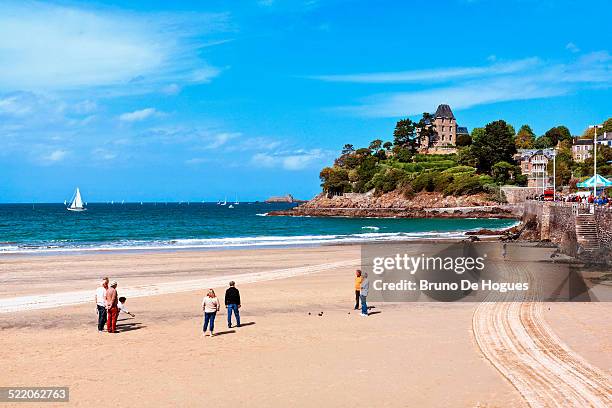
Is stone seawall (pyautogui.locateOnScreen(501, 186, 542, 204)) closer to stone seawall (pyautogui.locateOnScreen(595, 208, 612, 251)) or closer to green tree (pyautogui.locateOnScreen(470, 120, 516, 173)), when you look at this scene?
green tree (pyautogui.locateOnScreen(470, 120, 516, 173))

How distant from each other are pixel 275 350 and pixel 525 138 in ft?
552

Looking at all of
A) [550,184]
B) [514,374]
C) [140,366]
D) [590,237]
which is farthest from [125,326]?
[550,184]

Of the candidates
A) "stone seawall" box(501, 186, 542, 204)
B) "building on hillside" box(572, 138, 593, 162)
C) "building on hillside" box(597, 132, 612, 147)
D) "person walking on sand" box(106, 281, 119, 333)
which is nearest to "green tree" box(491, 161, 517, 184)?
"stone seawall" box(501, 186, 542, 204)

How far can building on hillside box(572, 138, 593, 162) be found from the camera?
126438 mm

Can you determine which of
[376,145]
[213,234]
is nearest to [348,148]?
[376,145]

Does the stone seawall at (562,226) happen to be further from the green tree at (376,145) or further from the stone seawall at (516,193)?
the green tree at (376,145)

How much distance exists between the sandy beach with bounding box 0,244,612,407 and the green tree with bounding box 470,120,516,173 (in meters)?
112

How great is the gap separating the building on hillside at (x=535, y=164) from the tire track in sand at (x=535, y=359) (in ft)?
324

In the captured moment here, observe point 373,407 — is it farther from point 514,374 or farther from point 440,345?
point 440,345

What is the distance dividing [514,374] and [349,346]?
179 inches

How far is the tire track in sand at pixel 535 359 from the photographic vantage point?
11.1 m

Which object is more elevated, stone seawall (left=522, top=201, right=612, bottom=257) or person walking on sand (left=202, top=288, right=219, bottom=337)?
stone seawall (left=522, top=201, right=612, bottom=257)

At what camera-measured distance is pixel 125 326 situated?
58.3 feet

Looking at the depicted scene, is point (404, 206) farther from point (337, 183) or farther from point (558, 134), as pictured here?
point (558, 134)
